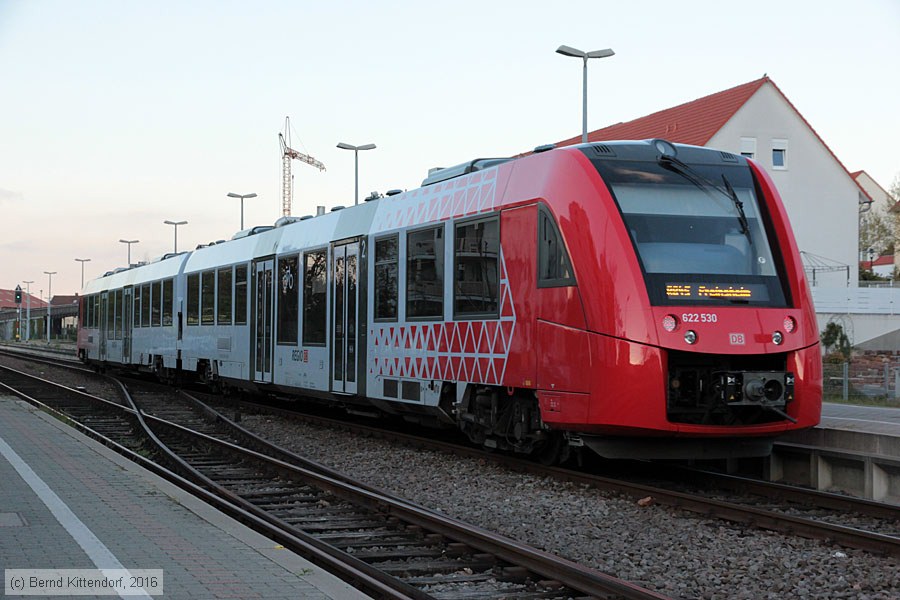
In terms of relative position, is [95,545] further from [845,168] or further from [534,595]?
[845,168]

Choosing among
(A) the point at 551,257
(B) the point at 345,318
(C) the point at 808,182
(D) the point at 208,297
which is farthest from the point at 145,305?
(C) the point at 808,182

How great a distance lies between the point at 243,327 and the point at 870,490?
41.8ft

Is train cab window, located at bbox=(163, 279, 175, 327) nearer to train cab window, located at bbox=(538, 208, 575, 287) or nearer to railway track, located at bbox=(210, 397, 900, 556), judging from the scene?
railway track, located at bbox=(210, 397, 900, 556)

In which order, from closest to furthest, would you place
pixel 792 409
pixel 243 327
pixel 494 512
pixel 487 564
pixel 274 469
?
pixel 487 564, pixel 494 512, pixel 792 409, pixel 274 469, pixel 243 327

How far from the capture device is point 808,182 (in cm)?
4388

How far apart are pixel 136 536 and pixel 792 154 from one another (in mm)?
39997

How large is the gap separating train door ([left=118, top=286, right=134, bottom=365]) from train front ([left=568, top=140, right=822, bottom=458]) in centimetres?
2195

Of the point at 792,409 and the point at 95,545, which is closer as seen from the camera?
the point at 95,545

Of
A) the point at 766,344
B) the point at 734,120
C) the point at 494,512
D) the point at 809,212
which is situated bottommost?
the point at 494,512

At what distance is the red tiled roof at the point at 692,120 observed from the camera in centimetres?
4091

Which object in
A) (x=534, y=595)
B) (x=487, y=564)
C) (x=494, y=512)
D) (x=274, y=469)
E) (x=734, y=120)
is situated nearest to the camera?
(x=534, y=595)

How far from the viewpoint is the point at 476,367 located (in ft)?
39.1

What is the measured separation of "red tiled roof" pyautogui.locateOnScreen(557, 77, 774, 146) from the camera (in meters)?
40.9

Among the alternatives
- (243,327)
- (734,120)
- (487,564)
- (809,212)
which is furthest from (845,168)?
(487,564)
